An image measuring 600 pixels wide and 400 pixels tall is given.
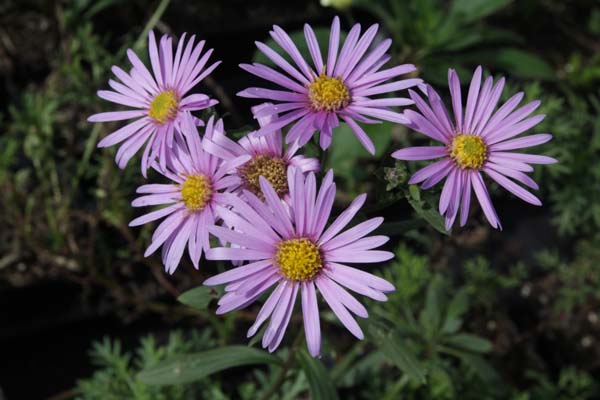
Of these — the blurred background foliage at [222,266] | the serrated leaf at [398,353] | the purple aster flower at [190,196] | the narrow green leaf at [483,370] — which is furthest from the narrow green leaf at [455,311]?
the purple aster flower at [190,196]

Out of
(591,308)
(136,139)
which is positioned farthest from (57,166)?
(591,308)

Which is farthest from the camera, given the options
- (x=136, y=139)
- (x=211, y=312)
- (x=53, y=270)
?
(x=53, y=270)

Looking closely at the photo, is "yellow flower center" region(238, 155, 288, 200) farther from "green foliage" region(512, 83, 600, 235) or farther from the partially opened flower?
"green foliage" region(512, 83, 600, 235)

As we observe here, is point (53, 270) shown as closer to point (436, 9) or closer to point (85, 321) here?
point (85, 321)

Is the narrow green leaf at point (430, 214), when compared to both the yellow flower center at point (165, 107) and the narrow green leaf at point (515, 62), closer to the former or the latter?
the yellow flower center at point (165, 107)

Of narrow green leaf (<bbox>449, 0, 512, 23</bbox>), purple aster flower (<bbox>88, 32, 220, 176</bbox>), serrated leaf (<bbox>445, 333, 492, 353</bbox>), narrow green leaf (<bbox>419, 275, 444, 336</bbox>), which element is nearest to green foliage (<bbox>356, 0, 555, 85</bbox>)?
narrow green leaf (<bbox>449, 0, 512, 23</bbox>)

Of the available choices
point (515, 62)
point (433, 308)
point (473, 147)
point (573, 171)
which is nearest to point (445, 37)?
point (515, 62)
